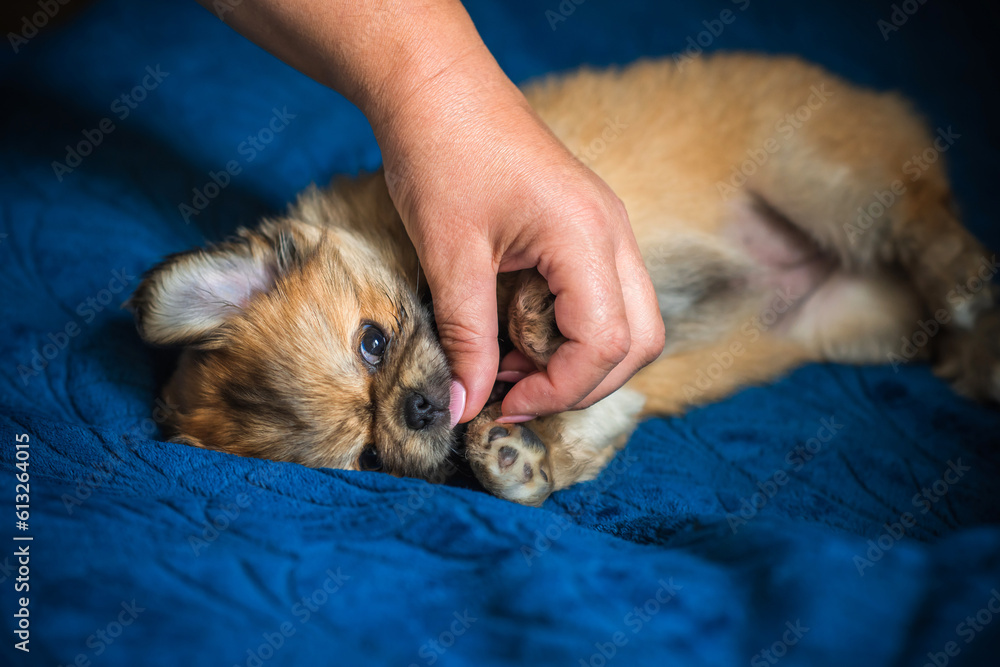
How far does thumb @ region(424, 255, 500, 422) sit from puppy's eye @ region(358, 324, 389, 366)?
17 centimetres

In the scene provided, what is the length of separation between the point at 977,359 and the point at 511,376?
1.45 meters

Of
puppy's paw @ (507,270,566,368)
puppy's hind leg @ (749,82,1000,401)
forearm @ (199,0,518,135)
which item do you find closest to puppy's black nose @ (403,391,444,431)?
puppy's paw @ (507,270,566,368)

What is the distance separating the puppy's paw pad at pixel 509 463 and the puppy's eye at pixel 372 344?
1.02ft

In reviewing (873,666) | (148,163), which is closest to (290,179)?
(148,163)

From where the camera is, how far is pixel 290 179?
7.86 ft

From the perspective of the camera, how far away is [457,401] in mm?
1462

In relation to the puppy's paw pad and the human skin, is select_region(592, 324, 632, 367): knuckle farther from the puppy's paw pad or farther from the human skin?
the puppy's paw pad

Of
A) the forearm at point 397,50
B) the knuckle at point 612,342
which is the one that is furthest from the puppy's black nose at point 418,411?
the forearm at point 397,50

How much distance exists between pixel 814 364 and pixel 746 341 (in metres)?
0.24

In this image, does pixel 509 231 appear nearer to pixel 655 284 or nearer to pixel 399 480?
pixel 399 480

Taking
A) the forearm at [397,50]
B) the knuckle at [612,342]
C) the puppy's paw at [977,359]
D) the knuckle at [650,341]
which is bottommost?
the puppy's paw at [977,359]

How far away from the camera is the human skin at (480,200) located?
128 centimetres

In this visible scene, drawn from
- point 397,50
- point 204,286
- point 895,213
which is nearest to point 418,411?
point 204,286

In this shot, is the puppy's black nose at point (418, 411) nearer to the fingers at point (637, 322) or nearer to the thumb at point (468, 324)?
the thumb at point (468, 324)
